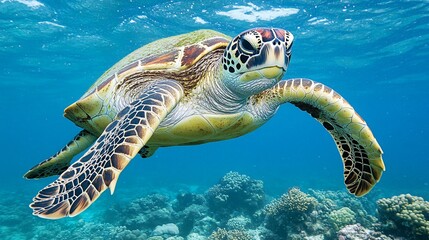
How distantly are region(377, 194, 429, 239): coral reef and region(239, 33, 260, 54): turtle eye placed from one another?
4.27 metres

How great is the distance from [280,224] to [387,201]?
238 centimetres

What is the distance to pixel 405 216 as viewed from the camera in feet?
16.4

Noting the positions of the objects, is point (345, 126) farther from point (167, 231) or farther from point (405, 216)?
point (167, 231)

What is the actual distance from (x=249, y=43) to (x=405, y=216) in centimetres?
436

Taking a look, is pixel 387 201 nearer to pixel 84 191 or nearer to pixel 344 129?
pixel 344 129

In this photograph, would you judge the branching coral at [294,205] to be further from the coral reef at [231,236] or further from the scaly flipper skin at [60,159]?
the scaly flipper skin at [60,159]

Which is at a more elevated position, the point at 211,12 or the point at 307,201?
the point at 211,12

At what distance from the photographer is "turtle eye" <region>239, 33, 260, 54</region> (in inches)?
103

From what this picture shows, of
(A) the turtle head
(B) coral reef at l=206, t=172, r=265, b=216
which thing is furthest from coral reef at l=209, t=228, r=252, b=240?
(A) the turtle head

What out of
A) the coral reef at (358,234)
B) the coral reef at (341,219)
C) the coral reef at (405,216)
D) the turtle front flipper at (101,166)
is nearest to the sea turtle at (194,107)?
the turtle front flipper at (101,166)

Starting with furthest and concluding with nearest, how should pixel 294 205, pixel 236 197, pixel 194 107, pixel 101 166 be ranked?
pixel 236 197 < pixel 294 205 < pixel 194 107 < pixel 101 166

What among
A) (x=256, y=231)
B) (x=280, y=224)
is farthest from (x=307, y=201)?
(x=256, y=231)

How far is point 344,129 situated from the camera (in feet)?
12.6

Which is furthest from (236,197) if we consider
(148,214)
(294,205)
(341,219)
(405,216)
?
(405,216)
